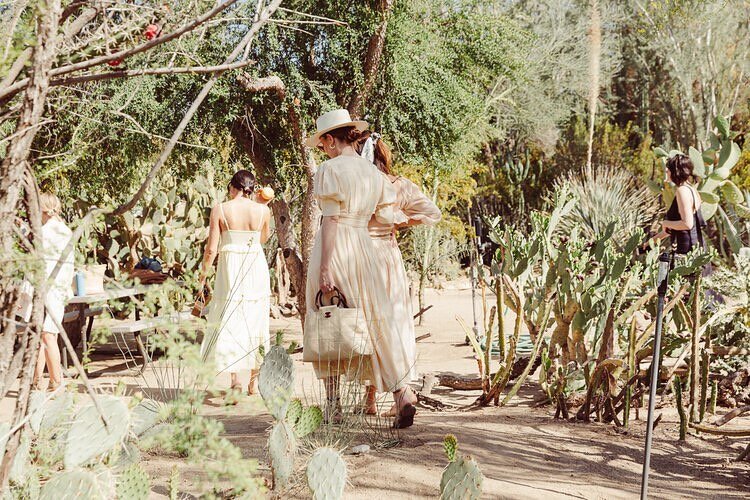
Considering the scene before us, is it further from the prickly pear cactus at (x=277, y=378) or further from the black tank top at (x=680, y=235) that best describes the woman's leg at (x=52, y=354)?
the black tank top at (x=680, y=235)

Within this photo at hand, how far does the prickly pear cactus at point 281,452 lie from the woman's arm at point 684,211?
2.35 meters

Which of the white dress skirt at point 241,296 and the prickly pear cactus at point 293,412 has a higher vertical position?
the white dress skirt at point 241,296

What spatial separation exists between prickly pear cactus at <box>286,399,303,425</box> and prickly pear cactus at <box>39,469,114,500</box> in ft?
2.94

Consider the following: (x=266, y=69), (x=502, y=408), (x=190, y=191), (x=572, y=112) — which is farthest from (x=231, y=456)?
(x=572, y=112)

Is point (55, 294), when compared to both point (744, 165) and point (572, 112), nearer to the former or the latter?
point (744, 165)

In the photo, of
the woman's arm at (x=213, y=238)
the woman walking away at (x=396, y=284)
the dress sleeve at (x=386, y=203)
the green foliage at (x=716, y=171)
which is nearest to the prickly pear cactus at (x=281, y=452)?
the woman walking away at (x=396, y=284)

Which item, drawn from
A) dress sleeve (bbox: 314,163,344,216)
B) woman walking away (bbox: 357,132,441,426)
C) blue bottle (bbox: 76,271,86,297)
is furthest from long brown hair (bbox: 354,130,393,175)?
blue bottle (bbox: 76,271,86,297)

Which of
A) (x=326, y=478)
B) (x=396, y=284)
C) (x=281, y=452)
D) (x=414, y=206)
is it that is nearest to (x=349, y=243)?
(x=396, y=284)

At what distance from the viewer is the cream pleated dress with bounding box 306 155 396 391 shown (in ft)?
14.3

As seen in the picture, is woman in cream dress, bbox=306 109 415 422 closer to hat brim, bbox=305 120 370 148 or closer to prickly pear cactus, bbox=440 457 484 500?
hat brim, bbox=305 120 370 148

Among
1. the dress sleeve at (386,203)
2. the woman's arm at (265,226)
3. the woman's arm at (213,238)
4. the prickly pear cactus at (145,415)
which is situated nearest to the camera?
the prickly pear cactus at (145,415)

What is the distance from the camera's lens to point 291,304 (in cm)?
1237

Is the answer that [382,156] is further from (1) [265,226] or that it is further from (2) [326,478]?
(2) [326,478]

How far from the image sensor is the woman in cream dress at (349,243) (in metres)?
4.34
